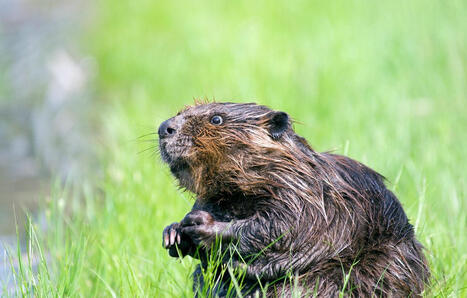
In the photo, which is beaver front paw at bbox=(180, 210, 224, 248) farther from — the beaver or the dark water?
the dark water

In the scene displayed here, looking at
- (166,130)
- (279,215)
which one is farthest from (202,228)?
(166,130)

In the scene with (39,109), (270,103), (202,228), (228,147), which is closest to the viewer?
(202,228)

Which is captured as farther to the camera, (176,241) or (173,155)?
(173,155)

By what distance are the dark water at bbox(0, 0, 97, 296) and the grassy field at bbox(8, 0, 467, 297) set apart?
0.81ft

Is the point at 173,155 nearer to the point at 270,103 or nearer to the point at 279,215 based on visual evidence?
the point at 279,215

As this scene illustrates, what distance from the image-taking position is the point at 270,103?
6.66 m

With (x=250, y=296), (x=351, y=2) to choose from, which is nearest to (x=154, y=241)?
(x=250, y=296)

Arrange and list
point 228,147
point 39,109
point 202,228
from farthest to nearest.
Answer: point 39,109
point 228,147
point 202,228

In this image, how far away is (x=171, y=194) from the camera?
5.29 meters

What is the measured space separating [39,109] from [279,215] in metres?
6.08

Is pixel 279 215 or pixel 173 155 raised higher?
pixel 173 155

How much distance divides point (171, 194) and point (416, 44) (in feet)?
11.4

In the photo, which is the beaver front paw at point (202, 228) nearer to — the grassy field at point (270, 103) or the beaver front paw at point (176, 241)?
the beaver front paw at point (176, 241)

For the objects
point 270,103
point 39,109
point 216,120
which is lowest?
point 270,103
